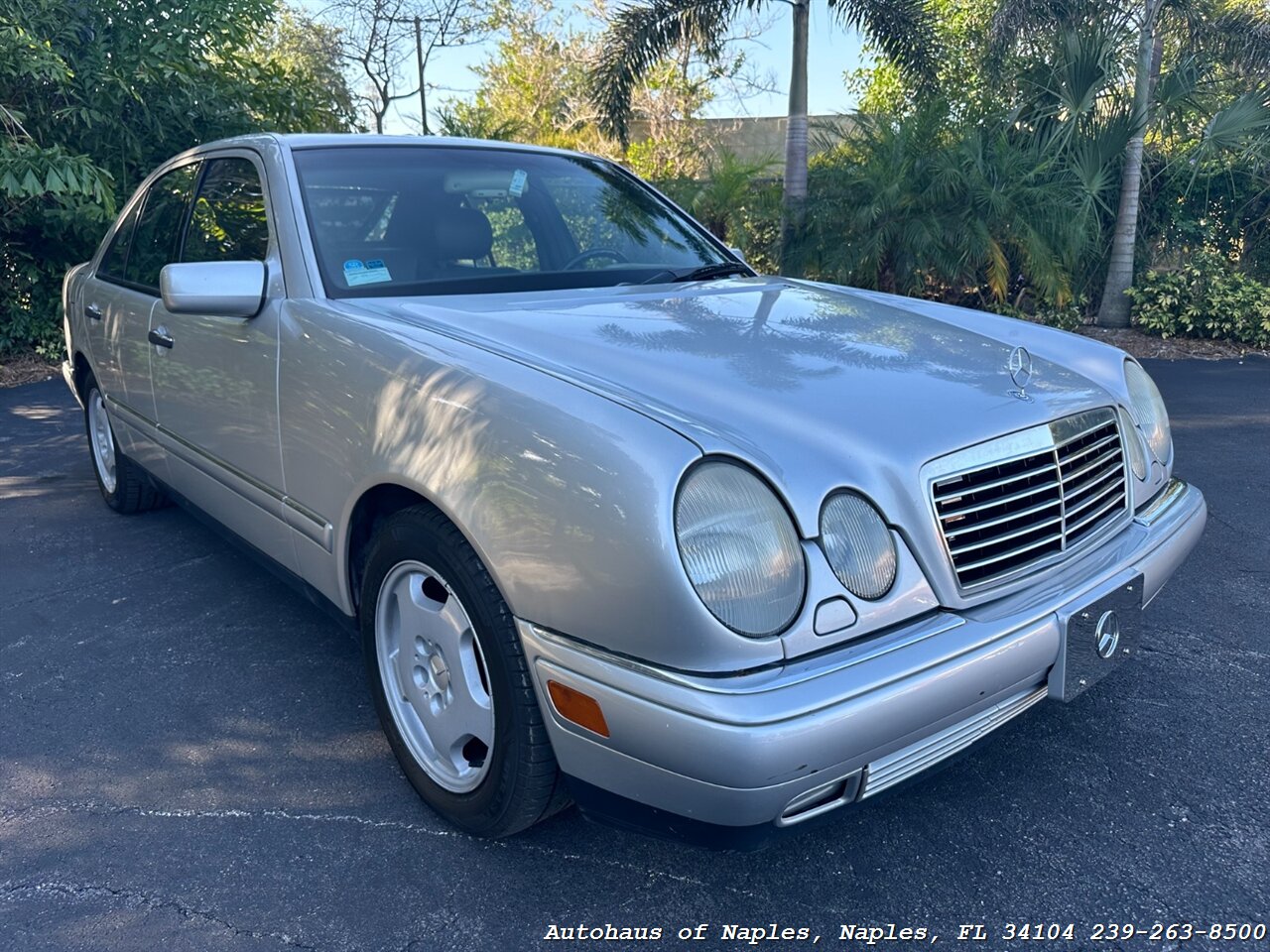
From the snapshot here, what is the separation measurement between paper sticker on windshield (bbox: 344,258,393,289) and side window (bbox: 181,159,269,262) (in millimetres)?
317

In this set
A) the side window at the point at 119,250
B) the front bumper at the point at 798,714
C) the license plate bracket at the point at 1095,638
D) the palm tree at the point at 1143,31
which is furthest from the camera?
the palm tree at the point at 1143,31

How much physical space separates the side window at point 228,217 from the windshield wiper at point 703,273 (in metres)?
1.21

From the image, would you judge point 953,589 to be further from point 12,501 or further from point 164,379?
point 12,501

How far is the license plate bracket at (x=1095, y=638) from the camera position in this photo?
1.96 meters

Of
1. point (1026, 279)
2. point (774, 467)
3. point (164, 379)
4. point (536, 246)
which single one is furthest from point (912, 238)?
point (774, 467)

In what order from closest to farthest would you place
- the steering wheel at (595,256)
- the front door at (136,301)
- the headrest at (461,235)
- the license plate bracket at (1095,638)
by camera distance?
the license plate bracket at (1095,638), the headrest at (461,235), the steering wheel at (595,256), the front door at (136,301)

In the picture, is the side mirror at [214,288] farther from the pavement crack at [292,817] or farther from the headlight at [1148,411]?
the headlight at [1148,411]

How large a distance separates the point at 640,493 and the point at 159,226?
302cm

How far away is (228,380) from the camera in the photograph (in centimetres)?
287

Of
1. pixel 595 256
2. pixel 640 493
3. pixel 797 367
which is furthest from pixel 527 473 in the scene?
pixel 595 256

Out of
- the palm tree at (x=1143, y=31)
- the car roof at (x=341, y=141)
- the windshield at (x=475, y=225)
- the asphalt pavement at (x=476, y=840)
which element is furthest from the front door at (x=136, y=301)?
the palm tree at (x=1143, y=31)

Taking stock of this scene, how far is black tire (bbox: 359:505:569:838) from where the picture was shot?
6.14 ft

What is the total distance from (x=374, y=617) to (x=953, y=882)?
1461 millimetres

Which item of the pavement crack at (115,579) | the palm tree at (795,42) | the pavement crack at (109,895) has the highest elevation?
the palm tree at (795,42)
